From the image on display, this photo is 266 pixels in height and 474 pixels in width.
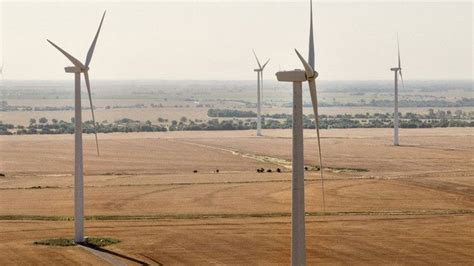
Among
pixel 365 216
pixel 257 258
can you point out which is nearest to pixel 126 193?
pixel 365 216

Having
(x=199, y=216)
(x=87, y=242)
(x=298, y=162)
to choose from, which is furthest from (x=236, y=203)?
(x=298, y=162)

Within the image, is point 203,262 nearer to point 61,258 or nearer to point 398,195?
point 61,258

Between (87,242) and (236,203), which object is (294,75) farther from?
(236,203)

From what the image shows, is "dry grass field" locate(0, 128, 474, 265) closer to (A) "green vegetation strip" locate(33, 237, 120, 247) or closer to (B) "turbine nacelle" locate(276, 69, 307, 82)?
(A) "green vegetation strip" locate(33, 237, 120, 247)

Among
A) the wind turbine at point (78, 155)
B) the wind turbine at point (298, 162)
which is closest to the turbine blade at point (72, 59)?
the wind turbine at point (78, 155)

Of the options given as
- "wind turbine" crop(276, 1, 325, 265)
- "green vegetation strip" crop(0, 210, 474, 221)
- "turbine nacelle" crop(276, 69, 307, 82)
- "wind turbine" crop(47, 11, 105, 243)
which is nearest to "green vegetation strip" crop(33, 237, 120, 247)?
"wind turbine" crop(47, 11, 105, 243)

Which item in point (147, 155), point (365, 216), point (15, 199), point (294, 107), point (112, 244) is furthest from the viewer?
point (147, 155)
